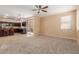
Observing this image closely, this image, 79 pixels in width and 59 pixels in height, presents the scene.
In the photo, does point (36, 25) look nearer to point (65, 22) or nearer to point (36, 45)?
point (36, 45)

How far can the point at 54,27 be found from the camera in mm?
2832

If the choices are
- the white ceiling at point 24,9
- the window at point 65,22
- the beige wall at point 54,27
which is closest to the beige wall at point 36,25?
the beige wall at point 54,27

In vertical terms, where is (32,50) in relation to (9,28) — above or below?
below

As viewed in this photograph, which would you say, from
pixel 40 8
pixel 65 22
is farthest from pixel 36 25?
pixel 65 22

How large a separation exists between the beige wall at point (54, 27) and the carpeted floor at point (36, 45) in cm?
16

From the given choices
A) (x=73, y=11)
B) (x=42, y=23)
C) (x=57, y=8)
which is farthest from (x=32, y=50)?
(x=73, y=11)

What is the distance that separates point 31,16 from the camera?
279cm

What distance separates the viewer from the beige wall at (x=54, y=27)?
266cm

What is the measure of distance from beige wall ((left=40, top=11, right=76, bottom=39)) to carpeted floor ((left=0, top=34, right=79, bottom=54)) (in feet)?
0.53

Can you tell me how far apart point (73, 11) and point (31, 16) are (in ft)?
4.24

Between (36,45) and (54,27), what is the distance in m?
0.82

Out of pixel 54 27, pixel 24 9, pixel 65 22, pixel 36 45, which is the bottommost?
pixel 36 45

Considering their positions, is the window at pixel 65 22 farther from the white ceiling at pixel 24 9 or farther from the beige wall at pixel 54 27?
the white ceiling at pixel 24 9
